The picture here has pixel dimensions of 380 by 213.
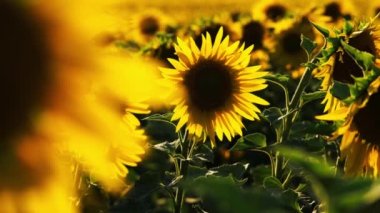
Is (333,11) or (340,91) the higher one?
(340,91)

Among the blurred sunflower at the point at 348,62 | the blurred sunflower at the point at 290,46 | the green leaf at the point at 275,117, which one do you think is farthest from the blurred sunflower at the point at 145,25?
the blurred sunflower at the point at 348,62

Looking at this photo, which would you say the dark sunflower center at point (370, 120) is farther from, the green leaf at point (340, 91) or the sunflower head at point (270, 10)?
the sunflower head at point (270, 10)

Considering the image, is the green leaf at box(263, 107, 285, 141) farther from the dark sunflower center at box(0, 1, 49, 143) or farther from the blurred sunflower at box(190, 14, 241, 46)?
Answer: the blurred sunflower at box(190, 14, 241, 46)

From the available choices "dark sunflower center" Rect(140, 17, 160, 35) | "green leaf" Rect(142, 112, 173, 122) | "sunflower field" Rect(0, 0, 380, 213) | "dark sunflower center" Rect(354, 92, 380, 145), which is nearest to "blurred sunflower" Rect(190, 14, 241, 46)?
"sunflower field" Rect(0, 0, 380, 213)

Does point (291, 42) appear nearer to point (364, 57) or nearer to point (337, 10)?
point (337, 10)

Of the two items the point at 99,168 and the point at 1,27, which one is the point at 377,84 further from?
the point at 1,27

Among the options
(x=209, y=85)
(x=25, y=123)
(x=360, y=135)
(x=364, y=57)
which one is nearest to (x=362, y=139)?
(x=360, y=135)
